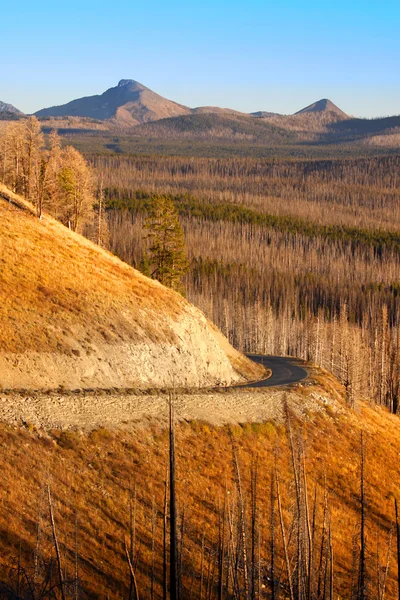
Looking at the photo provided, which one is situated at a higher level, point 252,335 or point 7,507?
point 7,507

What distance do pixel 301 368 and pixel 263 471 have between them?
29.7 metres

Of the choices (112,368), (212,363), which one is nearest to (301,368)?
(212,363)

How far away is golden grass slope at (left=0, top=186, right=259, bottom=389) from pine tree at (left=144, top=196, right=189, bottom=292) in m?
10.5

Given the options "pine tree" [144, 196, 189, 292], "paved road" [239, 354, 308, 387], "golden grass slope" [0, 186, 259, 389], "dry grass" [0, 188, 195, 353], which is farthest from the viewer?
"pine tree" [144, 196, 189, 292]

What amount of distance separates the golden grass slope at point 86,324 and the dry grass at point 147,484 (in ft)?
23.9

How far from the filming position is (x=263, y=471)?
146 ft

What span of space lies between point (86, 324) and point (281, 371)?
77.6ft

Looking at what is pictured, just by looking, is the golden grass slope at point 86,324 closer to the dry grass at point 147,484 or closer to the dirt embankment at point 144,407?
the dirt embankment at point 144,407

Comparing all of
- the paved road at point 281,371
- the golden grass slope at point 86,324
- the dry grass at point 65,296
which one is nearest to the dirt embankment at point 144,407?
the golden grass slope at point 86,324

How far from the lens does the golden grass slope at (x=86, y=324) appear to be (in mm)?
48281

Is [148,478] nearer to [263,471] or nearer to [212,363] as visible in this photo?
[263,471]

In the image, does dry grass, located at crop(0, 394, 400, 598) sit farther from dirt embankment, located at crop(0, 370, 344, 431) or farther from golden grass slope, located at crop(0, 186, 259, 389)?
golden grass slope, located at crop(0, 186, 259, 389)

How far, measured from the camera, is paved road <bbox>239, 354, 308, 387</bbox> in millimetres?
62997

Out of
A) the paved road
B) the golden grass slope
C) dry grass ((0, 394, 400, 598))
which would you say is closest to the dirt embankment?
dry grass ((0, 394, 400, 598))
